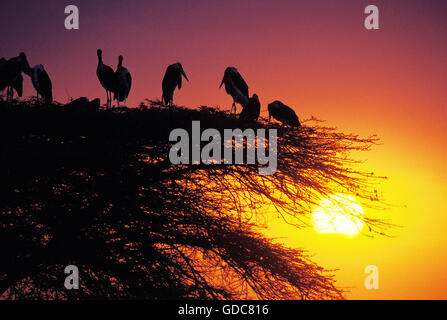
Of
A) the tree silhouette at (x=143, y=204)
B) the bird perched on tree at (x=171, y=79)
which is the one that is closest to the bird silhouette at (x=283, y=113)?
the tree silhouette at (x=143, y=204)

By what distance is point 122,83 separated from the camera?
41.8 feet

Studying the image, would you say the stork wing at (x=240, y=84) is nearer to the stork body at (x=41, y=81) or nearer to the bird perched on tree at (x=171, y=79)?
the bird perched on tree at (x=171, y=79)

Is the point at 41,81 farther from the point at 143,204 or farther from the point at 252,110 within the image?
the point at 143,204

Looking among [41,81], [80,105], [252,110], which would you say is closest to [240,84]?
[252,110]

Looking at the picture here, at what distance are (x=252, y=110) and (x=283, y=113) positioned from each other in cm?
86

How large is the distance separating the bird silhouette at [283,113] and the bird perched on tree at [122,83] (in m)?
4.92

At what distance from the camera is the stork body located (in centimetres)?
1239

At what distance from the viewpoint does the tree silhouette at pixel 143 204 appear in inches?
287

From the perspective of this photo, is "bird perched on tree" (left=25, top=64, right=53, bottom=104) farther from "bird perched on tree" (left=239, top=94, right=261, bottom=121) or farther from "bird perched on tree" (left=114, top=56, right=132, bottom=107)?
"bird perched on tree" (left=239, top=94, right=261, bottom=121)

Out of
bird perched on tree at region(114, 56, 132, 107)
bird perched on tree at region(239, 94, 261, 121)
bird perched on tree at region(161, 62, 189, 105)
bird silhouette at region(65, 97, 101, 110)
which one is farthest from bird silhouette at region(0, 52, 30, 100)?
bird perched on tree at region(239, 94, 261, 121)

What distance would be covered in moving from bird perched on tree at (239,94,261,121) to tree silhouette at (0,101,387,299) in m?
0.87

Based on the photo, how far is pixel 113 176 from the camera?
7.66 meters

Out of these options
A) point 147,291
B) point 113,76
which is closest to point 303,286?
point 147,291
